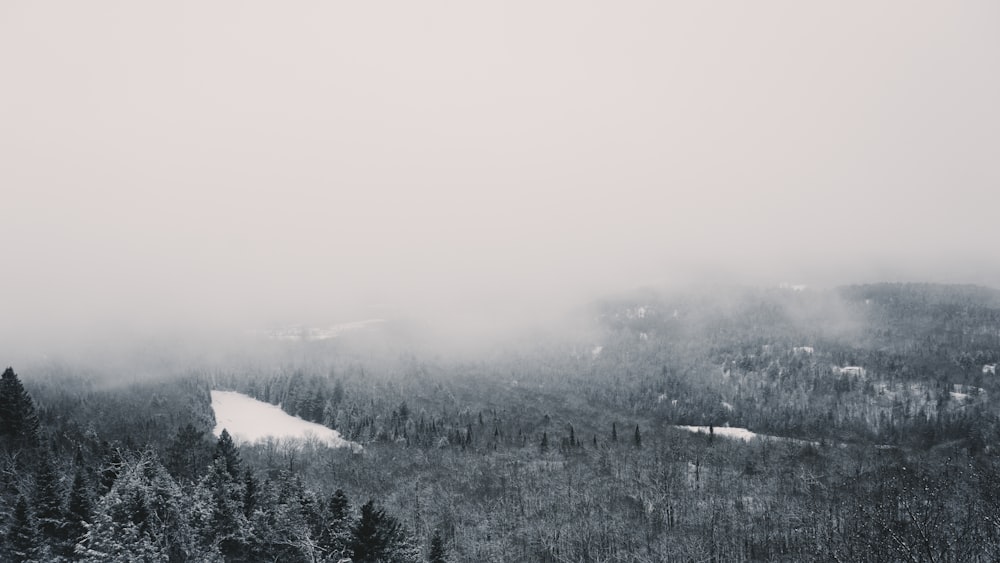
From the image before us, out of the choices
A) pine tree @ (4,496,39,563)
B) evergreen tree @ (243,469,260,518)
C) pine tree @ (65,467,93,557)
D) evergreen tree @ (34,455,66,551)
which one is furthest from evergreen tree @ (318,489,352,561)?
pine tree @ (4,496,39,563)

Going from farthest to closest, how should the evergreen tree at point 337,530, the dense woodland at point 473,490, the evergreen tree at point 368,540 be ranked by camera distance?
the evergreen tree at point 337,530 < the evergreen tree at point 368,540 < the dense woodland at point 473,490

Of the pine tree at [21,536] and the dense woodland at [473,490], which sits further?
the dense woodland at [473,490]

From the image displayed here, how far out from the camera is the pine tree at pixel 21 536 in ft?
116

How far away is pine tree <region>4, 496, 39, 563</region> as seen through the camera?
35281 mm

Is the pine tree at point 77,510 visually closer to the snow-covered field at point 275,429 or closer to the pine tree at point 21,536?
the pine tree at point 21,536

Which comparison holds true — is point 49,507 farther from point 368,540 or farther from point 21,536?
point 368,540

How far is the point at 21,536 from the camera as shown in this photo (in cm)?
3531

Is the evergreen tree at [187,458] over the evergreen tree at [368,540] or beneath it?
beneath

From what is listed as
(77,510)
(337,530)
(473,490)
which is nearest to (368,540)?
(337,530)

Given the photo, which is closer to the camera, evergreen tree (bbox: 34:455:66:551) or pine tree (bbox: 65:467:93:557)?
evergreen tree (bbox: 34:455:66:551)

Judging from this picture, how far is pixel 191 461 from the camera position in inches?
2768

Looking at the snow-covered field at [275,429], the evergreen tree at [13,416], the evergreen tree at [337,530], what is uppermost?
the evergreen tree at [13,416]

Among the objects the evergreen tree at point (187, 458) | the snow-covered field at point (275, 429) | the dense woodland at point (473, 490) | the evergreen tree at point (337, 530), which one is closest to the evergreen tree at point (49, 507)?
the dense woodland at point (473, 490)

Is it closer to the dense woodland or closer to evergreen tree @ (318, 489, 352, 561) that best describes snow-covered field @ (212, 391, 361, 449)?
the dense woodland
